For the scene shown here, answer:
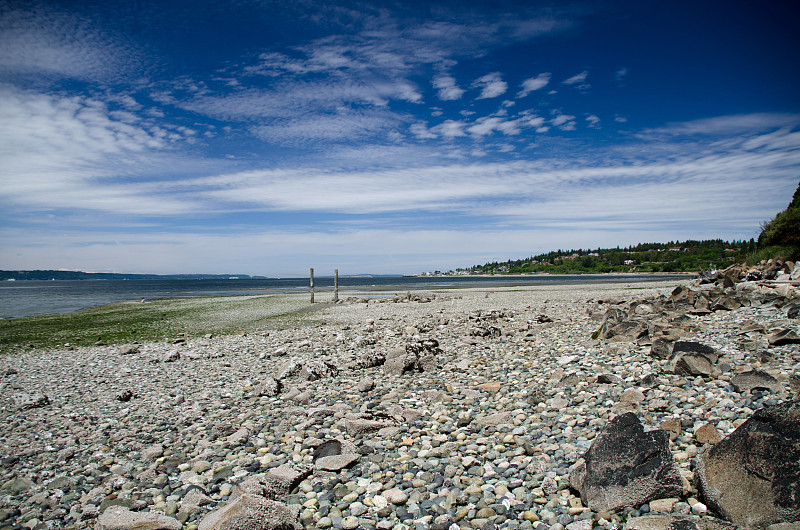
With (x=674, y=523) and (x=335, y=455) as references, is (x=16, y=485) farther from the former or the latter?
(x=674, y=523)

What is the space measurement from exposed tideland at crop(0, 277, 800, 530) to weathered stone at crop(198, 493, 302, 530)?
0.02 metres

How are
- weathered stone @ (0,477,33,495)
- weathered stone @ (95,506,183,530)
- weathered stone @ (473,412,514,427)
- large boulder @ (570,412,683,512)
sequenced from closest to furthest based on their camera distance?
large boulder @ (570,412,683,512) → weathered stone @ (95,506,183,530) → weathered stone @ (0,477,33,495) → weathered stone @ (473,412,514,427)

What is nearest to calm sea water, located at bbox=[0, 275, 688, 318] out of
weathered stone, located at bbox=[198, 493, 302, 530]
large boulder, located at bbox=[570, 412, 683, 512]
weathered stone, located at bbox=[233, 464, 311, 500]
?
weathered stone, located at bbox=[233, 464, 311, 500]

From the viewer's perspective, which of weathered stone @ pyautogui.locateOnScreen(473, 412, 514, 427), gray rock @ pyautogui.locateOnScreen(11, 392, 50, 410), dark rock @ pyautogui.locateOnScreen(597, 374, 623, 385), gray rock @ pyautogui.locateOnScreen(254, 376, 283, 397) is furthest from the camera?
gray rock @ pyautogui.locateOnScreen(254, 376, 283, 397)

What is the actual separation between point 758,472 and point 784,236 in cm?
4599

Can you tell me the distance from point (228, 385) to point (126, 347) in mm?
8414

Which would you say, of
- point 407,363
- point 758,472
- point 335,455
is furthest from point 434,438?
point 407,363

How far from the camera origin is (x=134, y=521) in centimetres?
464

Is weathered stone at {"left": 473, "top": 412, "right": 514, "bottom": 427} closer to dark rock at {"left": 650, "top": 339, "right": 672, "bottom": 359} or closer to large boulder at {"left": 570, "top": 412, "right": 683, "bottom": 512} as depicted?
large boulder at {"left": 570, "top": 412, "right": 683, "bottom": 512}

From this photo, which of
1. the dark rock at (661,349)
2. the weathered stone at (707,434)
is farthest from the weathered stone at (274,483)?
the dark rock at (661,349)

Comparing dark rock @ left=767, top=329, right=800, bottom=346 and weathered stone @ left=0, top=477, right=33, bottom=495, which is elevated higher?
dark rock @ left=767, top=329, right=800, bottom=346

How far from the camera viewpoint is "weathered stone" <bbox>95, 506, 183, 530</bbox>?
4.55 m

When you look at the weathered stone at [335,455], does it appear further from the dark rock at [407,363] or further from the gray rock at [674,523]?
the dark rock at [407,363]

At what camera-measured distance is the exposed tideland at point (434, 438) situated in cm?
425
